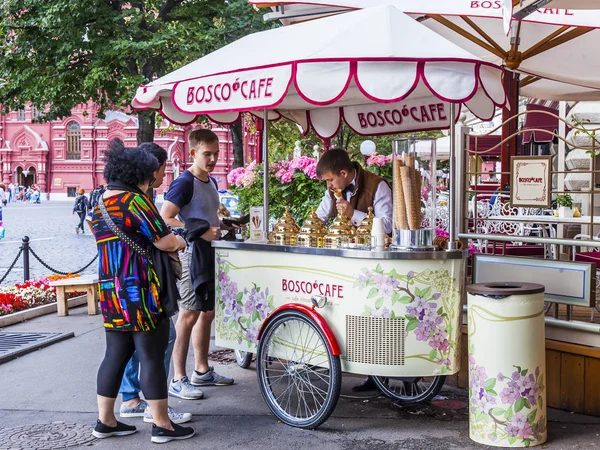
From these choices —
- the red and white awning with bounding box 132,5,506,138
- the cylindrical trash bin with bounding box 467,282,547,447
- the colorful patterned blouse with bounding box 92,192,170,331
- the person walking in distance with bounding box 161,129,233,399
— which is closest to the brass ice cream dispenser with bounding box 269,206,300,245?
the person walking in distance with bounding box 161,129,233,399

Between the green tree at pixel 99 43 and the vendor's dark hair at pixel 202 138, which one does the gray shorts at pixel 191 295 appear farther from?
the green tree at pixel 99 43

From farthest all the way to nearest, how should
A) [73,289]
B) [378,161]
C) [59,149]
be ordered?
1. [59,149]
2. [73,289]
3. [378,161]

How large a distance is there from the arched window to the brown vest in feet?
236

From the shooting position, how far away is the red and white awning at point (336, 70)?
16.4 feet

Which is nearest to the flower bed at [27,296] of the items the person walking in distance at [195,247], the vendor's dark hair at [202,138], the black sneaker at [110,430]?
the person walking in distance at [195,247]

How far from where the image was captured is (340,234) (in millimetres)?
5742

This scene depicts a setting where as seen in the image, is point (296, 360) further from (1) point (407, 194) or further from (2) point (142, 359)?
(1) point (407, 194)

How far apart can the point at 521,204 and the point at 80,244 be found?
19829 mm

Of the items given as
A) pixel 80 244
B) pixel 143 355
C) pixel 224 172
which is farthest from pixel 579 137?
pixel 224 172

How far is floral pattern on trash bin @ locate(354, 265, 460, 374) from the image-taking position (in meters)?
5.18

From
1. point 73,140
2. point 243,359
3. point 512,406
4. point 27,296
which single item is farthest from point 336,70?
point 73,140

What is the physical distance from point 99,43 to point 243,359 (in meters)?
10.8

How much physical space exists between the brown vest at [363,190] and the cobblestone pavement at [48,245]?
10123mm

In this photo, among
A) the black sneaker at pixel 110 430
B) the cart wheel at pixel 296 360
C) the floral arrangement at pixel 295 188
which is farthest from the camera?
the floral arrangement at pixel 295 188
